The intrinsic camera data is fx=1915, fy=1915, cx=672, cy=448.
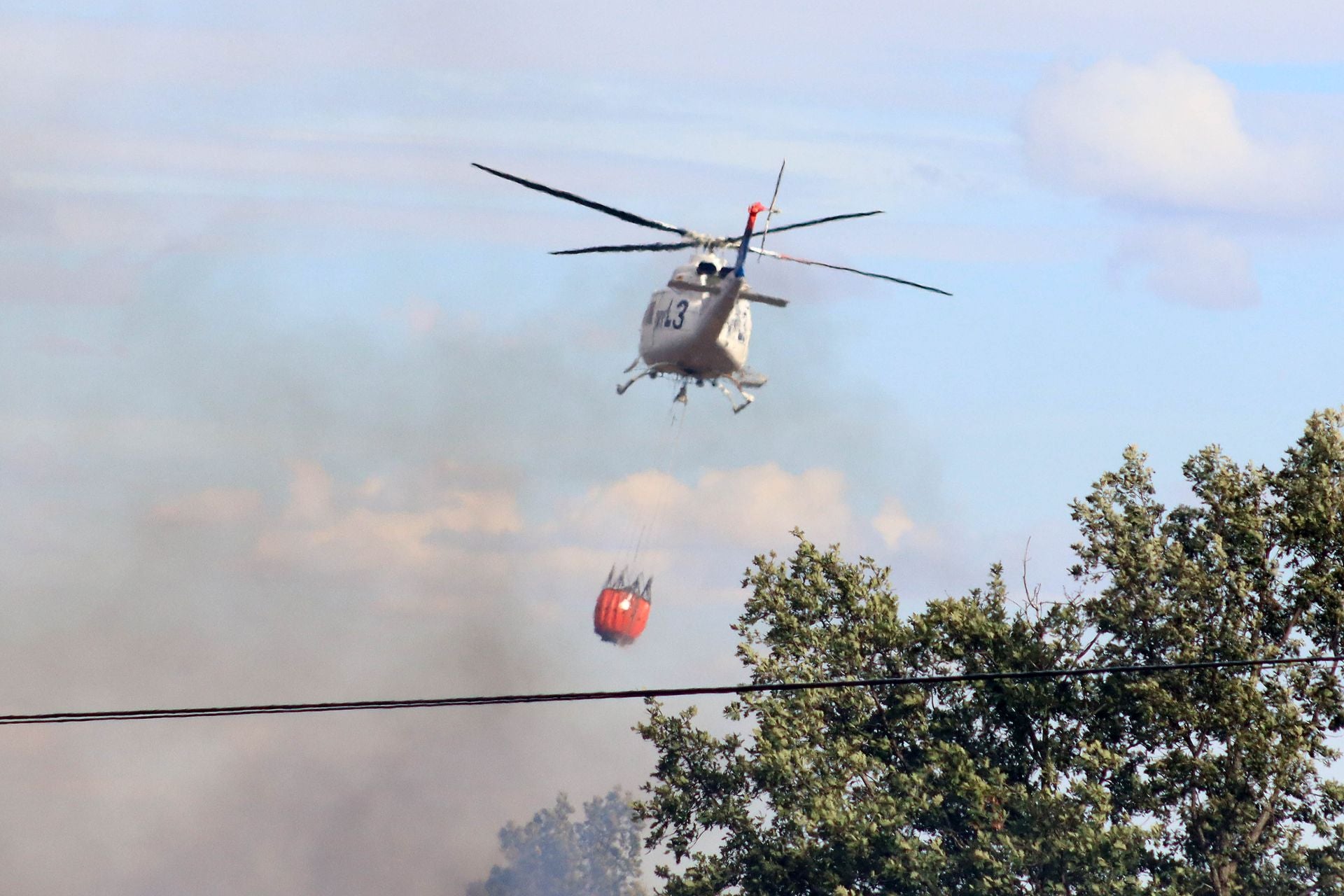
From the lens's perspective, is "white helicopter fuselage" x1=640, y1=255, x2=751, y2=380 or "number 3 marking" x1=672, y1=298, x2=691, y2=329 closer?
"white helicopter fuselage" x1=640, y1=255, x2=751, y2=380

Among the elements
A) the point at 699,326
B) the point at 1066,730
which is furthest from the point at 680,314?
the point at 1066,730

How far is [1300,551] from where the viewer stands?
5453 centimetres

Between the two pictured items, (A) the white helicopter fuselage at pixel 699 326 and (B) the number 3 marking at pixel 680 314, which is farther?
(B) the number 3 marking at pixel 680 314

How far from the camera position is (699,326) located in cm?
7106

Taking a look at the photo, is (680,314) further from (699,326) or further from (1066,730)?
(1066,730)

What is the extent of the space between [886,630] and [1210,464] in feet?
40.1

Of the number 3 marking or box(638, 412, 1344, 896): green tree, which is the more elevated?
the number 3 marking

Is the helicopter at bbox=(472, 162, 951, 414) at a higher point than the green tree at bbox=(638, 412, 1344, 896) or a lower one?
higher

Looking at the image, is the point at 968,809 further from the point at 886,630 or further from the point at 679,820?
the point at 679,820

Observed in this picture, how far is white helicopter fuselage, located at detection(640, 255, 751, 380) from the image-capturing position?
69562mm

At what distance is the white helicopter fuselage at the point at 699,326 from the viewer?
228 ft

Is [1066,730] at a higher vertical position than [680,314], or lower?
lower

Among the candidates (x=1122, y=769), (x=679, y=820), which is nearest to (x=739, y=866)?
(x=679, y=820)

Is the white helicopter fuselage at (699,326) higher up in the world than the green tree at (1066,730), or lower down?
higher up
